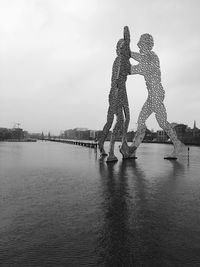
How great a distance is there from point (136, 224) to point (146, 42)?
21.6 metres

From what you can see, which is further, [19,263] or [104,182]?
[104,182]

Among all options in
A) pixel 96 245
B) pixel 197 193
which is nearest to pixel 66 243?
Answer: pixel 96 245

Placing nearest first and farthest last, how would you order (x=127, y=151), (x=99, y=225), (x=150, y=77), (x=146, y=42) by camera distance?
(x=99, y=225) < (x=146, y=42) < (x=150, y=77) < (x=127, y=151)

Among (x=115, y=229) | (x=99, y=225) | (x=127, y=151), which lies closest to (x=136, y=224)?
(x=115, y=229)

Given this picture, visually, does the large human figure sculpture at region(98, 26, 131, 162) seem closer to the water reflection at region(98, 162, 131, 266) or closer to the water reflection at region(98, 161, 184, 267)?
the water reflection at region(98, 161, 184, 267)

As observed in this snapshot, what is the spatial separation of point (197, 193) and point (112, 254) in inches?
305

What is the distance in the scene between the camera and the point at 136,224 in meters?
8.48

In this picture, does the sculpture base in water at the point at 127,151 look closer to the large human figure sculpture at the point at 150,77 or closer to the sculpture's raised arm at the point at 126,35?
the large human figure sculpture at the point at 150,77

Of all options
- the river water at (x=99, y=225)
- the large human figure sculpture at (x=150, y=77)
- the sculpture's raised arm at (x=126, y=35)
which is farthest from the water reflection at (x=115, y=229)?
the sculpture's raised arm at (x=126, y=35)

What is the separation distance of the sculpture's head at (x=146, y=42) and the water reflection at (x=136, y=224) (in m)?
15.7

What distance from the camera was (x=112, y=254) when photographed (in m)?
6.43

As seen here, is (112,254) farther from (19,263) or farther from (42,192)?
(42,192)

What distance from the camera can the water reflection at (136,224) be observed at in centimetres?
627

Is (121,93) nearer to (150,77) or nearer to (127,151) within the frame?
(150,77)
